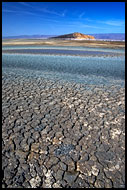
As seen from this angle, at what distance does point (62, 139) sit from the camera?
4.48m

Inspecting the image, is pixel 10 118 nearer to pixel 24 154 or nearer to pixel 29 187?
pixel 24 154

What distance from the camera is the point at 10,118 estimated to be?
5430 millimetres

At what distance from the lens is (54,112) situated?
19.4 feet

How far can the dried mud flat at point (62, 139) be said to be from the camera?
3.34m

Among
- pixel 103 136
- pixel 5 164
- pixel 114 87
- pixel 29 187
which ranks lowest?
pixel 29 187

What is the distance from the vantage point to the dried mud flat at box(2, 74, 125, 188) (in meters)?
3.34

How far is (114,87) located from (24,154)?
619 cm

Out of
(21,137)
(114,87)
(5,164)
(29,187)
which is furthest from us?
(114,87)

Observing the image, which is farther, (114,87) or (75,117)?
(114,87)

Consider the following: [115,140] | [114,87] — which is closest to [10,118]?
[115,140]

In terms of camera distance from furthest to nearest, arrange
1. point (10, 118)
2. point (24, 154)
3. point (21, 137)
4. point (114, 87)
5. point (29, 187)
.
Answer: point (114, 87) < point (10, 118) < point (21, 137) < point (24, 154) < point (29, 187)

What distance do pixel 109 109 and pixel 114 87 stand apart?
2.73 m

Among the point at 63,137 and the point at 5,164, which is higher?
the point at 63,137

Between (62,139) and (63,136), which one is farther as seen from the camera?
(63,136)
